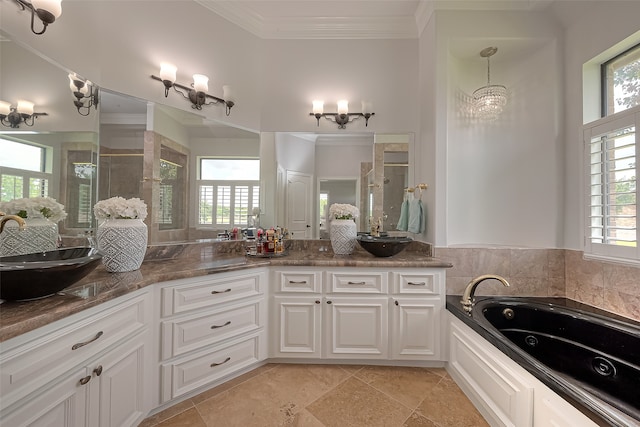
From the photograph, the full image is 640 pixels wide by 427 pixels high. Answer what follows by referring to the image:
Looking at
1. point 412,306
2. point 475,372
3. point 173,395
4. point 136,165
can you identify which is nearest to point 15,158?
point 136,165

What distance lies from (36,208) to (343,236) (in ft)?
6.26

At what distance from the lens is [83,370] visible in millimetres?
1011

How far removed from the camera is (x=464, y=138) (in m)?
2.20

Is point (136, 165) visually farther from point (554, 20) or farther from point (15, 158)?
point (554, 20)

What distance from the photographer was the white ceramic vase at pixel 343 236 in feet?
7.01

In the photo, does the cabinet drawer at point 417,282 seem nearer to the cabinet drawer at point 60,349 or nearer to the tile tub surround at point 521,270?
the tile tub surround at point 521,270

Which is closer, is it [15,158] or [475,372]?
[15,158]

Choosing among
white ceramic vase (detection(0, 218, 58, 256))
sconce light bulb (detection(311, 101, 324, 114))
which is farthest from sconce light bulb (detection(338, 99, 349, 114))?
white ceramic vase (detection(0, 218, 58, 256))

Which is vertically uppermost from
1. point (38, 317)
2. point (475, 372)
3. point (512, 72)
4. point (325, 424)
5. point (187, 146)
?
point (512, 72)

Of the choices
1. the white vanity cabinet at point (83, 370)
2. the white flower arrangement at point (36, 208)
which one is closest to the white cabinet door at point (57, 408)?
the white vanity cabinet at point (83, 370)

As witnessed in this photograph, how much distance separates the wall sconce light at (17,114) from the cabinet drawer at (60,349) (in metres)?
1.09

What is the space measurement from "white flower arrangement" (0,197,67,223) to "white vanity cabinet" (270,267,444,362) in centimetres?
133

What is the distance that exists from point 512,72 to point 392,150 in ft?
4.06

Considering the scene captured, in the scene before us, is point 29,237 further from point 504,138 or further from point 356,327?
point 504,138
